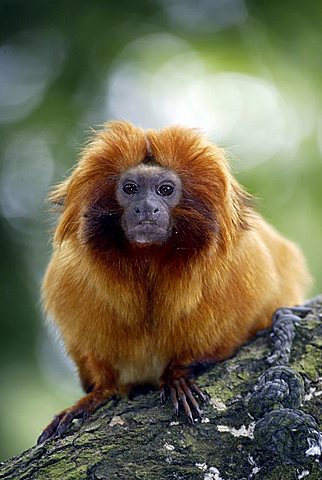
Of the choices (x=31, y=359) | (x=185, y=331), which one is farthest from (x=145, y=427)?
(x=31, y=359)

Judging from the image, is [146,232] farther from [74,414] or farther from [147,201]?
[74,414]

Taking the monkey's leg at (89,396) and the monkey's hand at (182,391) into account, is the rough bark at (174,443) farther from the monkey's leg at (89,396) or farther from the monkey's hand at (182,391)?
the monkey's leg at (89,396)

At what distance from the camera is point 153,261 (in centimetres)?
411

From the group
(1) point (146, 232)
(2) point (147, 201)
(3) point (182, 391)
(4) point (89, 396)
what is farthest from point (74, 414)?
(2) point (147, 201)

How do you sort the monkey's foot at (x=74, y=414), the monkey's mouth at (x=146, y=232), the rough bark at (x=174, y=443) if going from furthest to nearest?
the monkey's foot at (x=74, y=414)
the monkey's mouth at (x=146, y=232)
the rough bark at (x=174, y=443)

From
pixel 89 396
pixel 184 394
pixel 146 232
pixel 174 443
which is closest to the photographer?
pixel 174 443

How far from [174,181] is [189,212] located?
0.58 feet

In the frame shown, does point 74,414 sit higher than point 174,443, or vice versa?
point 174,443

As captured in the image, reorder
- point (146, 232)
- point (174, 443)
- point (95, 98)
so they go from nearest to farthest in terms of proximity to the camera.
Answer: point (174, 443)
point (146, 232)
point (95, 98)

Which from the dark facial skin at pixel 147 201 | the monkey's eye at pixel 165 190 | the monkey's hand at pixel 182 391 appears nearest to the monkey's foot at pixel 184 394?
the monkey's hand at pixel 182 391

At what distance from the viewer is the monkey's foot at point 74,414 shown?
4027 mm

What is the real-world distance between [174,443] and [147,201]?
46.6 inches

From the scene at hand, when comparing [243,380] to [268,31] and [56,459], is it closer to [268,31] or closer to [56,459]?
[56,459]

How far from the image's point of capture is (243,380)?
12.6ft
